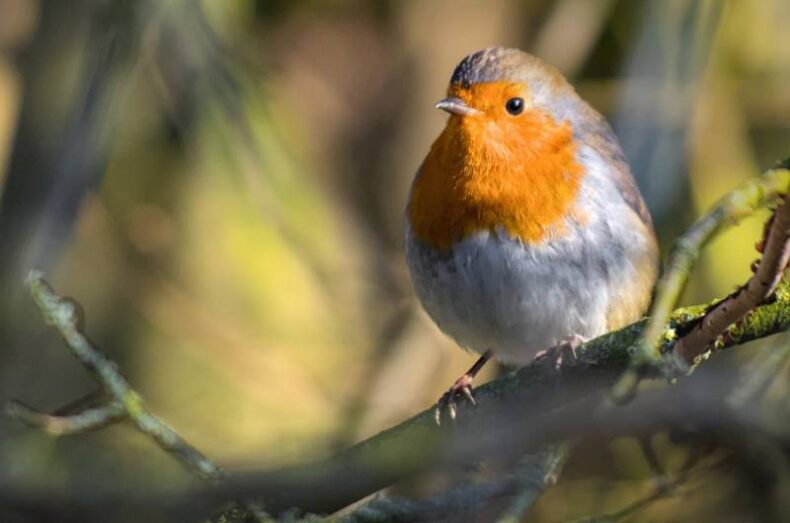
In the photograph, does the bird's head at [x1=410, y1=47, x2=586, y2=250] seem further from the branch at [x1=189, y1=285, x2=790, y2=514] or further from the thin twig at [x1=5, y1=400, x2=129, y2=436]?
the thin twig at [x1=5, y1=400, x2=129, y2=436]

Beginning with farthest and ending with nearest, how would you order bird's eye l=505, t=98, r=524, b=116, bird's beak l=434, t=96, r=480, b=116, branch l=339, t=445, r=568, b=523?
bird's eye l=505, t=98, r=524, b=116 < bird's beak l=434, t=96, r=480, b=116 < branch l=339, t=445, r=568, b=523

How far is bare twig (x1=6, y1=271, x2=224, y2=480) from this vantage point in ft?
7.02

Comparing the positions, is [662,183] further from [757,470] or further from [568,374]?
[568,374]

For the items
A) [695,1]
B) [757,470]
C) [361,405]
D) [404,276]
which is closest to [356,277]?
[404,276]

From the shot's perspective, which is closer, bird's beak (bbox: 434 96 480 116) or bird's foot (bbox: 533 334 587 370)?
bird's foot (bbox: 533 334 587 370)

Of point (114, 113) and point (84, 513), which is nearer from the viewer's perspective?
point (84, 513)

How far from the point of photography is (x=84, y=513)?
1.76 m

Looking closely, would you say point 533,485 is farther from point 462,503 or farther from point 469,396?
point 469,396

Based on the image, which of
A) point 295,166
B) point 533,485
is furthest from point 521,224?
point 533,485

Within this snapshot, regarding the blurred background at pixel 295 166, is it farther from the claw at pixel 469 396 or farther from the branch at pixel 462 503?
the branch at pixel 462 503

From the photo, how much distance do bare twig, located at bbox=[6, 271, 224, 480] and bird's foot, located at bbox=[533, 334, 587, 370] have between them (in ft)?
3.02

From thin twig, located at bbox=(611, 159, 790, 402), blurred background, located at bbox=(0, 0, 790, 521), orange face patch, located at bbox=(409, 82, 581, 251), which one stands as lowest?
thin twig, located at bbox=(611, 159, 790, 402)

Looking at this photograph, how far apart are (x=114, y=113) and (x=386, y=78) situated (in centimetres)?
210

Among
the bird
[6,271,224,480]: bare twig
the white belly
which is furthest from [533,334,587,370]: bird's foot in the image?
[6,271,224,480]: bare twig
